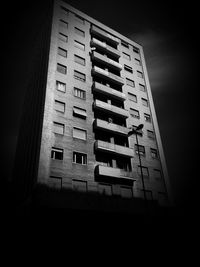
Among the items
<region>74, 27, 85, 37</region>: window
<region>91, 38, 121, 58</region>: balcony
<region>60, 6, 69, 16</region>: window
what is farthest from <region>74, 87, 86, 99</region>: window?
<region>60, 6, 69, 16</region>: window

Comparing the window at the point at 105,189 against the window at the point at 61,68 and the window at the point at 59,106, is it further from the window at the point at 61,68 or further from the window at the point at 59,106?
the window at the point at 61,68

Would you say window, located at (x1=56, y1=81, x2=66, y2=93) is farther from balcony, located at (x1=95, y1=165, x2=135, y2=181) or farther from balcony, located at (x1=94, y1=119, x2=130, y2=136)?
balcony, located at (x1=95, y1=165, x2=135, y2=181)

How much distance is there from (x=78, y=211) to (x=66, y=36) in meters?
22.5

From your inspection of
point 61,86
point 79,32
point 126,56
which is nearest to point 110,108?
point 61,86

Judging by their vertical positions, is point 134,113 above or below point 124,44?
below

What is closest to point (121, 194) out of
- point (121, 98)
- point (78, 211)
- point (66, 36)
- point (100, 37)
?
point (78, 211)

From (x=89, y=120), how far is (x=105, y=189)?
301 inches

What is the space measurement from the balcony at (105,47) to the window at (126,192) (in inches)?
805

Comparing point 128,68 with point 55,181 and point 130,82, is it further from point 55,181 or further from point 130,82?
point 55,181

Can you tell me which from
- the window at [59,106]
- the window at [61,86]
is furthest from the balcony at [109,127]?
the window at [61,86]

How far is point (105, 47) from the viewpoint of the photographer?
29125 mm

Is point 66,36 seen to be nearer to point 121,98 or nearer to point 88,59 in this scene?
point 88,59

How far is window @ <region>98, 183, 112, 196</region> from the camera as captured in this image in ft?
59.5

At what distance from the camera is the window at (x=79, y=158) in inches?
734
